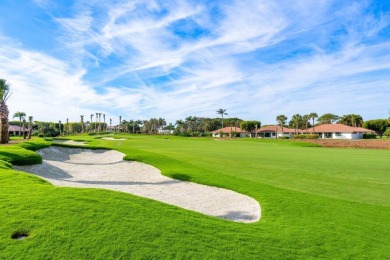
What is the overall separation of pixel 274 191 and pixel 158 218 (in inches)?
257

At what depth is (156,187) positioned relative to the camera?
14.1m

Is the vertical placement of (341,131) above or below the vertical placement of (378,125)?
below

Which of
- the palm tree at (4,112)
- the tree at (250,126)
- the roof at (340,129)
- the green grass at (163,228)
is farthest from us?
the tree at (250,126)

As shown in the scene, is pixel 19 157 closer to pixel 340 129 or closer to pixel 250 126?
pixel 340 129

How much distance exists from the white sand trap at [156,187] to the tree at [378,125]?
11897 centimetres

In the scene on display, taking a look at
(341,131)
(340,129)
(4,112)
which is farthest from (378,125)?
(4,112)

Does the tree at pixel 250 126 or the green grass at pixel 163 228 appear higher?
the tree at pixel 250 126

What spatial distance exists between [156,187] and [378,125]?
411 feet

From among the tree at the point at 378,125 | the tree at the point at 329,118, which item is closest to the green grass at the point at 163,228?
the tree at the point at 378,125

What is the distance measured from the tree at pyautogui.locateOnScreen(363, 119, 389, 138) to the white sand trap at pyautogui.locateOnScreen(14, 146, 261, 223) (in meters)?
119

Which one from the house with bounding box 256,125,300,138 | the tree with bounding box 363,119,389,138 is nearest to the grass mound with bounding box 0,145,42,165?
the house with bounding box 256,125,300,138

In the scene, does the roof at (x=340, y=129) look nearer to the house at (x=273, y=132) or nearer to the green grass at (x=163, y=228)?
the house at (x=273, y=132)

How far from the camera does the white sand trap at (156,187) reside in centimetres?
1024

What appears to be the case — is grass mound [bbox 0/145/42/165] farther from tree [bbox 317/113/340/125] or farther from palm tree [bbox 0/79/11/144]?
A: tree [bbox 317/113/340/125]
